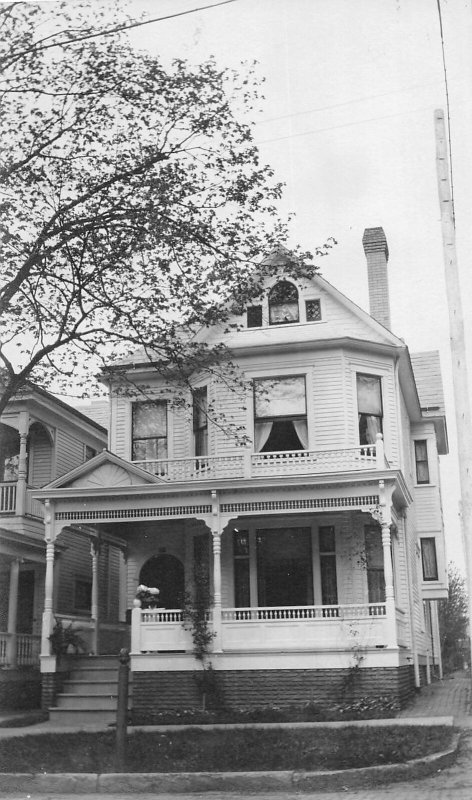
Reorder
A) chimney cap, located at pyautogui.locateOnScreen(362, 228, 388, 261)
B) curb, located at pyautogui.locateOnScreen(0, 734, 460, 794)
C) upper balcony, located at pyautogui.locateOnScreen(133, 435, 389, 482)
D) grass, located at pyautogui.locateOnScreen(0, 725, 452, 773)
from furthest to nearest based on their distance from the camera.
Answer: chimney cap, located at pyautogui.locateOnScreen(362, 228, 388, 261) → upper balcony, located at pyautogui.locateOnScreen(133, 435, 389, 482) → grass, located at pyautogui.locateOnScreen(0, 725, 452, 773) → curb, located at pyautogui.locateOnScreen(0, 734, 460, 794)

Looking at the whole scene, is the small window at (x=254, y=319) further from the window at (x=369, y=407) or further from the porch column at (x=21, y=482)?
the porch column at (x=21, y=482)

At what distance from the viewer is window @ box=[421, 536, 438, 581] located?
25094 millimetres

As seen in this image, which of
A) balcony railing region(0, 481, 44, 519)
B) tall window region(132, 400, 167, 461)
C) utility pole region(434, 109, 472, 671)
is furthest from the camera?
balcony railing region(0, 481, 44, 519)

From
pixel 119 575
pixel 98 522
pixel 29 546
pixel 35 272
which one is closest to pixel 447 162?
pixel 35 272

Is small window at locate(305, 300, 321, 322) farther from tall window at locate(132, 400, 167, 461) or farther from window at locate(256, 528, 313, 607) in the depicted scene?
window at locate(256, 528, 313, 607)

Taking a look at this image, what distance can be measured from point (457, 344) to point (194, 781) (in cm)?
557

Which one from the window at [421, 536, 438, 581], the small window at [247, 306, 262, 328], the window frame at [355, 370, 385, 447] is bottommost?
the window at [421, 536, 438, 581]

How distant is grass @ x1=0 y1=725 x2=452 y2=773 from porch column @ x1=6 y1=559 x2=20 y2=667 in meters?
7.45

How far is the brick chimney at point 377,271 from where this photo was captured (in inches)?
912

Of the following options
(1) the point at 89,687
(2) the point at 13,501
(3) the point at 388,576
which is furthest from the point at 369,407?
(2) the point at 13,501

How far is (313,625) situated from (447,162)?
931cm

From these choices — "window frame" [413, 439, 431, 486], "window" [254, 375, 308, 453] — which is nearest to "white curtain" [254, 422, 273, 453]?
"window" [254, 375, 308, 453]

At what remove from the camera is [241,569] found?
20.1m

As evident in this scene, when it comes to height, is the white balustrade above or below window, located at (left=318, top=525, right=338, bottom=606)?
above
